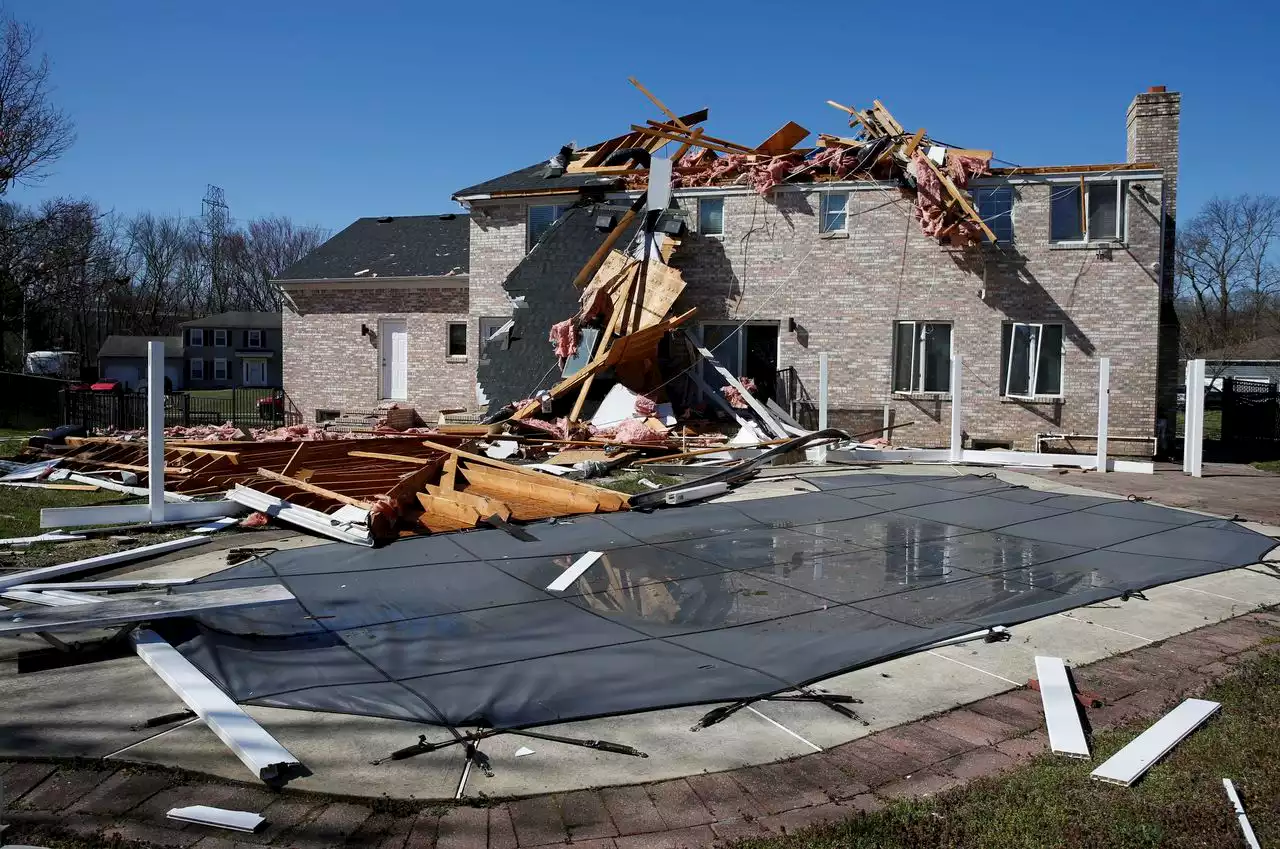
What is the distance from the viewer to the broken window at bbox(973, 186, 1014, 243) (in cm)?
1839

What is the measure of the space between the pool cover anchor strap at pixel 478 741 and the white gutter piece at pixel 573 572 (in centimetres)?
254

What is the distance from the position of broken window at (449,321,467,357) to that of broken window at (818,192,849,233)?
9575mm

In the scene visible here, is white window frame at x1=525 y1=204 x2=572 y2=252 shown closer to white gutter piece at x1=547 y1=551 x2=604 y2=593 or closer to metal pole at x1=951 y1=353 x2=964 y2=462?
metal pole at x1=951 y1=353 x2=964 y2=462

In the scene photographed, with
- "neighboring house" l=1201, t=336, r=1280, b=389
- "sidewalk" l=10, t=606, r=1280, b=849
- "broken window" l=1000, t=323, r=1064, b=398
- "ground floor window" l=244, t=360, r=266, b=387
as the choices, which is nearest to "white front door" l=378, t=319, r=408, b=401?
"broken window" l=1000, t=323, r=1064, b=398

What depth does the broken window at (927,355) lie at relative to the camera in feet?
62.0

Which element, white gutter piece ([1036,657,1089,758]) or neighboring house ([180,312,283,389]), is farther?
neighboring house ([180,312,283,389])

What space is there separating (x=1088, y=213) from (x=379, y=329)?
17.0 m

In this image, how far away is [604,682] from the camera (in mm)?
4867

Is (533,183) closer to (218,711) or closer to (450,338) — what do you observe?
(450,338)

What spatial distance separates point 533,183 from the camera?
70.9ft

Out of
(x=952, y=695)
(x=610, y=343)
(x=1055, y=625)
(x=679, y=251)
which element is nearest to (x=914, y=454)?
(x=610, y=343)

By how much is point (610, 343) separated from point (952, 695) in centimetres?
1324

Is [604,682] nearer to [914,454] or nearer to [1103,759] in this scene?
[1103,759]

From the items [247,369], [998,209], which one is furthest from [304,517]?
[247,369]
